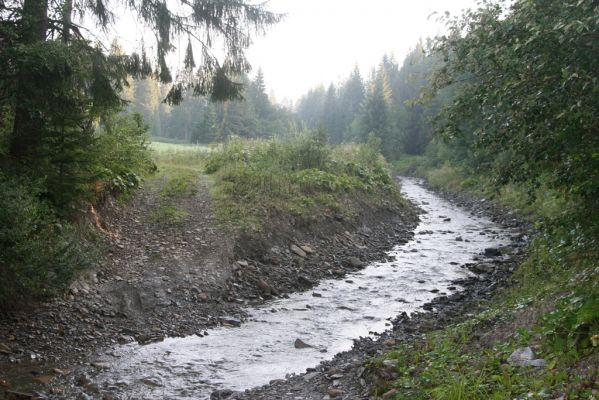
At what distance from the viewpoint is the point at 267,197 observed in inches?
538

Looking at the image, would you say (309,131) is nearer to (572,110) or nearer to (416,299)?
(416,299)

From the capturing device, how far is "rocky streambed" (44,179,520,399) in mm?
6000

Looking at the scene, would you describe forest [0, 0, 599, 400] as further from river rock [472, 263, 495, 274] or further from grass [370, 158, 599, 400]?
river rock [472, 263, 495, 274]

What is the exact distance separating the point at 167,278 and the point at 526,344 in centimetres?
670

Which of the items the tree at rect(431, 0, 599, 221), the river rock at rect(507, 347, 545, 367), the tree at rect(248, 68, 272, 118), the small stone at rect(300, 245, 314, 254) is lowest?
the small stone at rect(300, 245, 314, 254)

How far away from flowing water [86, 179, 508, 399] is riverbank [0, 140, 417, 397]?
1.45ft

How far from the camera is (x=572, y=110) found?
4586mm

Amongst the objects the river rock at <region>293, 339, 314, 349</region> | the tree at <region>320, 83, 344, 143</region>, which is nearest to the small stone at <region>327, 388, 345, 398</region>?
the river rock at <region>293, 339, 314, 349</region>

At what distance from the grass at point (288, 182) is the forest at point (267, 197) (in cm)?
13

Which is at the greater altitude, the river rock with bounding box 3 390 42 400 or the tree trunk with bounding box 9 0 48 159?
the tree trunk with bounding box 9 0 48 159

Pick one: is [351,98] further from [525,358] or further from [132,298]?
[525,358]

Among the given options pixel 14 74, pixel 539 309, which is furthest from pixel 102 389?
pixel 539 309

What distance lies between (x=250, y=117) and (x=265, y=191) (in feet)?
139

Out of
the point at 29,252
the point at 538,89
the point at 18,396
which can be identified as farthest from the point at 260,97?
the point at 18,396
